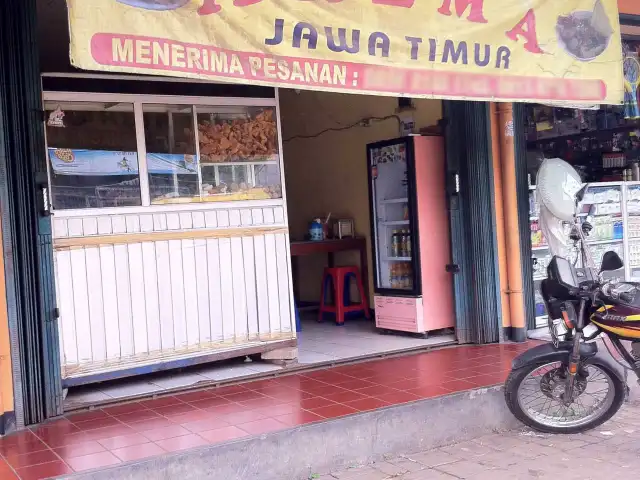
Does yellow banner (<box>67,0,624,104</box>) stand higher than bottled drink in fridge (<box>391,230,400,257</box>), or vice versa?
yellow banner (<box>67,0,624,104</box>)

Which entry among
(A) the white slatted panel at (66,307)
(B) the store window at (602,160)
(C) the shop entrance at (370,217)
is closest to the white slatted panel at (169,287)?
(A) the white slatted panel at (66,307)

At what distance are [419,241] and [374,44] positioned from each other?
249 cm

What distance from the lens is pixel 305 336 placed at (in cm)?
731

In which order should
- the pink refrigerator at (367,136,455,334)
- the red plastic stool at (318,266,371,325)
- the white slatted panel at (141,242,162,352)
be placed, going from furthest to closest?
the red plastic stool at (318,266,371,325) → the pink refrigerator at (367,136,455,334) → the white slatted panel at (141,242,162,352)

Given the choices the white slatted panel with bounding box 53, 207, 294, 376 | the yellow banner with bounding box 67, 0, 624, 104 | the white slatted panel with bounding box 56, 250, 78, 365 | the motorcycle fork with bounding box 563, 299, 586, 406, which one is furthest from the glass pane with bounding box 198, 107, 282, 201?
the motorcycle fork with bounding box 563, 299, 586, 406

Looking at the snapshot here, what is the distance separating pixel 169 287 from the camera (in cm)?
546

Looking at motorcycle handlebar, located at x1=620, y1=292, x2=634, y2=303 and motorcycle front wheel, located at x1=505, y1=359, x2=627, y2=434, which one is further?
motorcycle front wheel, located at x1=505, y1=359, x2=627, y2=434

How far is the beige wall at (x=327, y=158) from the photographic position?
796cm

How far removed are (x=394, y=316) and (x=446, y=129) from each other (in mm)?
1882

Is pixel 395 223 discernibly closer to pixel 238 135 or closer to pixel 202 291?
pixel 238 135

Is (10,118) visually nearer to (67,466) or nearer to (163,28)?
(163,28)

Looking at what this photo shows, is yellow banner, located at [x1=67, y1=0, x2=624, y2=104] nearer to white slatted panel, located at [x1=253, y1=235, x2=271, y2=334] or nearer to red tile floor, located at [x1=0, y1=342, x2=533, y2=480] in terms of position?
white slatted panel, located at [x1=253, y1=235, x2=271, y2=334]

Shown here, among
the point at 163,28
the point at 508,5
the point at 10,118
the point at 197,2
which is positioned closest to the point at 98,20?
the point at 163,28

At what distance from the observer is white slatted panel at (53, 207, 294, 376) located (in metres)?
5.10
